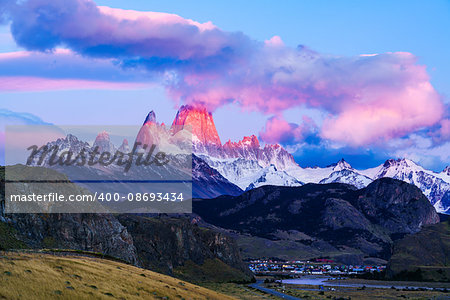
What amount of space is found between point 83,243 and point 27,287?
3618 inches

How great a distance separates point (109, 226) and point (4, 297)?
357ft

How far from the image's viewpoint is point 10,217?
13338 centimetres

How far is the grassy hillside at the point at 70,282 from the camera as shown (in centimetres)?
5997

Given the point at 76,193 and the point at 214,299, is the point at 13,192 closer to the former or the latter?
the point at 76,193

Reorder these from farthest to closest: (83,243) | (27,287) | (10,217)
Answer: (83,243) < (10,217) < (27,287)

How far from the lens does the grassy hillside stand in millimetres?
59969

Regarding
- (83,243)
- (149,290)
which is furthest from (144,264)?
(149,290)

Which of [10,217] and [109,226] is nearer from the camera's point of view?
[10,217]

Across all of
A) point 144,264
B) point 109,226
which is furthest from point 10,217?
point 144,264

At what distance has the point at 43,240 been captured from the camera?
138 m

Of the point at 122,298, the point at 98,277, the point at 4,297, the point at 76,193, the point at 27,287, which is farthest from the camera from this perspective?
the point at 76,193

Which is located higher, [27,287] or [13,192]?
[13,192]

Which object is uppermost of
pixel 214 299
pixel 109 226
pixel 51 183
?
pixel 51 183

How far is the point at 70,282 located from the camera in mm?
66125
